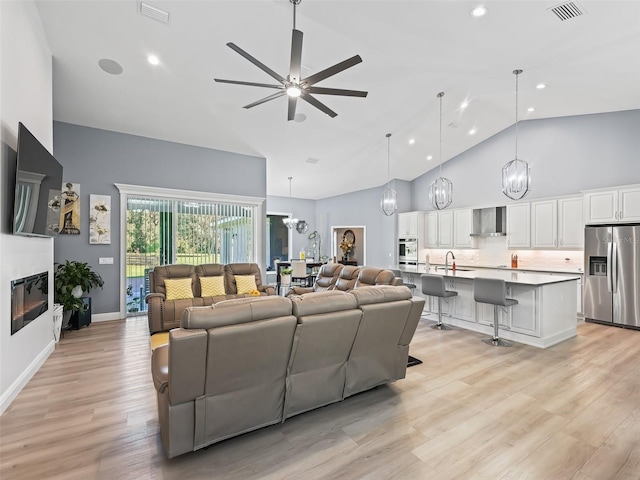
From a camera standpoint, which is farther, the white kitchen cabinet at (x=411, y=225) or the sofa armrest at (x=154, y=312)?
the white kitchen cabinet at (x=411, y=225)

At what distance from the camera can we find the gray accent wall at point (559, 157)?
5.79 m

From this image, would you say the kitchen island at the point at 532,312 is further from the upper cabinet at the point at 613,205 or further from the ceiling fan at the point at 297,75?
the ceiling fan at the point at 297,75

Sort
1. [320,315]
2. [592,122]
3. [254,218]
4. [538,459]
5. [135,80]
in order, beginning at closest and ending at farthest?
[538,459]
[320,315]
[135,80]
[592,122]
[254,218]

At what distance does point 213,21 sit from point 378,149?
187 inches

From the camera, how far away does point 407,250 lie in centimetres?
916

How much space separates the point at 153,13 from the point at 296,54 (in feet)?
6.37

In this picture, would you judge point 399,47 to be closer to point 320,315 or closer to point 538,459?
point 320,315

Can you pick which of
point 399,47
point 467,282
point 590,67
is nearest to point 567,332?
point 467,282

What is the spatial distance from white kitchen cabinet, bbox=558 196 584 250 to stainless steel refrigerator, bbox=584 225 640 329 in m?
0.34

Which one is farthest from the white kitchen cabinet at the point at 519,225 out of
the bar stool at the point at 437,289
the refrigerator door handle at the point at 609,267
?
the bar stool at the point at 437,289

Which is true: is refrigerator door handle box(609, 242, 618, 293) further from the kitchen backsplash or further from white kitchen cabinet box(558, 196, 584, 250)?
the kitchen backsplash

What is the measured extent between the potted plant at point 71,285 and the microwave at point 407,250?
7.41 meters

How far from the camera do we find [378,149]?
7570 millimetres

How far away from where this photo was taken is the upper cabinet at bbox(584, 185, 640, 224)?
5.26 m
